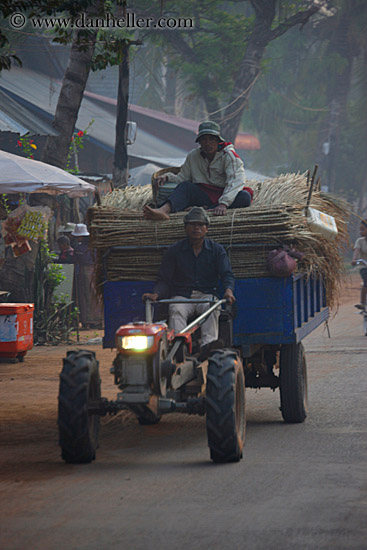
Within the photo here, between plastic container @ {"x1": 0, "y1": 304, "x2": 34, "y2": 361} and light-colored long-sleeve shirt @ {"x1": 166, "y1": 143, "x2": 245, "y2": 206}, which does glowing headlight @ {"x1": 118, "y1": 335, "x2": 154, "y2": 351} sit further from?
plastic container @ {"x1": 0, "y1": 304, "x2": 34, "y2": 361}

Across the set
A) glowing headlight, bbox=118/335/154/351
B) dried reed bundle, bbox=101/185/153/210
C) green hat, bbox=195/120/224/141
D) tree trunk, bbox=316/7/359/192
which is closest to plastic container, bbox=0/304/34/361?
dried reed bundle, bbox=101/185/153/210

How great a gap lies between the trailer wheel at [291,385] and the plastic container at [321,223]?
44.7 inches

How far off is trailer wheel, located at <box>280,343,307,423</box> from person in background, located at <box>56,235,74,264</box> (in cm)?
971

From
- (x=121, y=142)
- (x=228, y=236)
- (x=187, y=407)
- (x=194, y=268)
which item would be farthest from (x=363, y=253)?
(x=187, y=407)

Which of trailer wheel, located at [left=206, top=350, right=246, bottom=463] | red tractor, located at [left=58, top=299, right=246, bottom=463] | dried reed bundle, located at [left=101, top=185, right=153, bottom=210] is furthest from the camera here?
dried reed bundle, located at [left=101, top=185, right=153, bottom=210]

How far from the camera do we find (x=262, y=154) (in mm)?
61156

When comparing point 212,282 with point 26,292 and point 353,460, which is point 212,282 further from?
point 26,292

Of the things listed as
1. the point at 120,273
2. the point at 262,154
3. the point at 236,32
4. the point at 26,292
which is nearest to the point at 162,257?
the point at 120,273

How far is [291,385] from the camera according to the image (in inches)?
337

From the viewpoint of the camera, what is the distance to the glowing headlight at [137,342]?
664 centimetres

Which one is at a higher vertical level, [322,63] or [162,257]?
[322,63]

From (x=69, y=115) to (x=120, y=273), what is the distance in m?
9.24

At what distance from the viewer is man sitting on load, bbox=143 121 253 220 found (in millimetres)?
9117

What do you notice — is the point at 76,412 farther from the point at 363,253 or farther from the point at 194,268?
the point at 363,253
